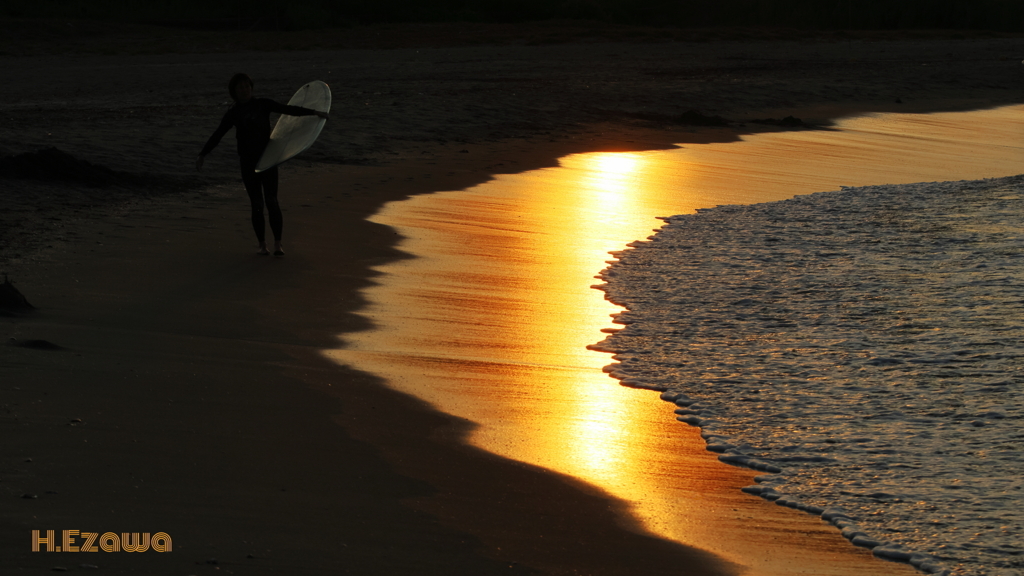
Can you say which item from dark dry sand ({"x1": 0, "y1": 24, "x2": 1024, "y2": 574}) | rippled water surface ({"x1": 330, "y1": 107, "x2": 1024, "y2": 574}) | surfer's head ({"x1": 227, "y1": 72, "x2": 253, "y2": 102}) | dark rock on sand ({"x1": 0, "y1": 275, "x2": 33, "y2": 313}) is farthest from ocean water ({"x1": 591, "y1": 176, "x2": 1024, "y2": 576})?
dark rock on sand ({"x1": 0, "y1": 275, "x2": 33, "y2": 313})

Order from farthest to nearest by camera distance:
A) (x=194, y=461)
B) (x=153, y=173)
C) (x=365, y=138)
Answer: (x=365, y=138) < (x=153, y=173) < (x=194, y=461)

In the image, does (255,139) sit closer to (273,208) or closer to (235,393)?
(273,208)

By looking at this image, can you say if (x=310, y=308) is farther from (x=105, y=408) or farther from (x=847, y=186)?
(x=847, y=186)

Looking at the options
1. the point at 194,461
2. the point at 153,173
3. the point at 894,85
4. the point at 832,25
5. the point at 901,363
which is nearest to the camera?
the point at 194,461

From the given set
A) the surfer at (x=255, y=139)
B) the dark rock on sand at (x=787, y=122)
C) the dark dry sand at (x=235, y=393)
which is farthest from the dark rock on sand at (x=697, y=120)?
the surfer at (x=255, y=139)

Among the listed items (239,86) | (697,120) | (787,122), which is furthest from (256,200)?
(787,122)

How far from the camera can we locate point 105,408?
5320 mm

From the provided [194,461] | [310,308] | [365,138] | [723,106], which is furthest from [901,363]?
[723,106]

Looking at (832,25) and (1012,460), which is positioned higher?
(832,25)

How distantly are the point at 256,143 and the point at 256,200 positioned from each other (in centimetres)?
46

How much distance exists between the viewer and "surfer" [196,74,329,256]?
914 centimetres

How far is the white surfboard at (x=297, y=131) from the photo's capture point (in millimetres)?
9320

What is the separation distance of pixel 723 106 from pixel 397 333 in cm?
1907

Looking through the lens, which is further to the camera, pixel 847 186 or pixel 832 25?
pixel 832 25
